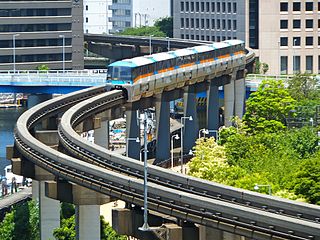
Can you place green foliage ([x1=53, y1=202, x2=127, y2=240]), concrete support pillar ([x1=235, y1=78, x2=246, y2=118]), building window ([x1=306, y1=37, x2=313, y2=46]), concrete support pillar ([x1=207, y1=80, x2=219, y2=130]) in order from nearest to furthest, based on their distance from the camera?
1. green foliage ([x1=53, y1=202, x2=127, y2=240])
2. concrete support pillar ([x1=207, y1=80, x2=219, y2=130])
3. concrete support pillar ([x1=235, y1=78, x2=246, y2=118])
4. building window ([x1=306, y1=37, x2=313, y2=46])

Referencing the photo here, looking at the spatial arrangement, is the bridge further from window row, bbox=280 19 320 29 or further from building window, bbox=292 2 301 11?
building window, bbox=292 2 301 11

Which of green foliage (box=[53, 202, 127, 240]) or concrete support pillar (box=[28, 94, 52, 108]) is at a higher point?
green foliage (box=[53, 202, 127, 240])

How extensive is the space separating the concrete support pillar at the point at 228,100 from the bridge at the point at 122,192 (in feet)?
131

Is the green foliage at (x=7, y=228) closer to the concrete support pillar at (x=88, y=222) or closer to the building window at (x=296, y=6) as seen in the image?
the concrete support pillar at (x=88, y=222)

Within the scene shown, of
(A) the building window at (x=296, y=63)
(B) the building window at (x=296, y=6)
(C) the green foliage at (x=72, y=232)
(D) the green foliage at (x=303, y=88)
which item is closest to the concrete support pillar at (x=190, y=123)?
(D) the green foliage at (x=303, y=88)

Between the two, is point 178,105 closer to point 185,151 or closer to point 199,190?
point 185,151

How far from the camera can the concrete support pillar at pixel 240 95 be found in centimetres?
15200

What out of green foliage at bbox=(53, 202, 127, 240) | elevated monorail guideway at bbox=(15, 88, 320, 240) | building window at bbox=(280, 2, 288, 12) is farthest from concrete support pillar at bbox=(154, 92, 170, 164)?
building window at bbox=(280, 2, 288, 12)

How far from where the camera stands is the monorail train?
118m

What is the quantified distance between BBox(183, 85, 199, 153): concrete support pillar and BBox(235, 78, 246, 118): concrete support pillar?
1109cm

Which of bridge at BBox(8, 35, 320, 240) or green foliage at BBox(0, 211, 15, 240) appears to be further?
green foliage at BBox(0, 211, 15, 240)

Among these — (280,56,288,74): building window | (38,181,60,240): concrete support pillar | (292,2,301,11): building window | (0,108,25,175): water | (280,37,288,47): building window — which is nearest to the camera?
(38,181,60,240): concrete support pillar

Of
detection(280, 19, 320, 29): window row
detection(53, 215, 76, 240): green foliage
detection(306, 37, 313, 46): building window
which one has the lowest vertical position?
detection(53, 215, 76, 240): green foliage

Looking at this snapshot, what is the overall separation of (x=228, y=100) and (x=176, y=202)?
8376 cm
